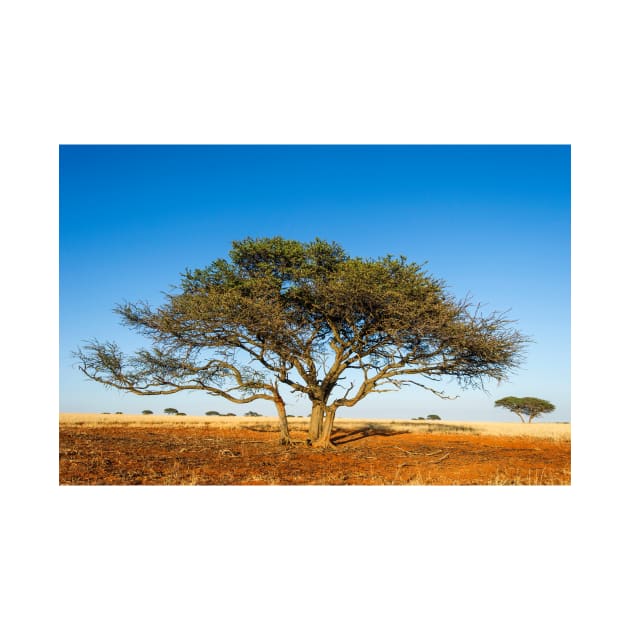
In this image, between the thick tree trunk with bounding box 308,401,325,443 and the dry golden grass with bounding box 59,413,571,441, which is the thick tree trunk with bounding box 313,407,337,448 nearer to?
the thick tree trunk with bounding box 308,401,325,443

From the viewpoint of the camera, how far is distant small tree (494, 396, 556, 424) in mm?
47062

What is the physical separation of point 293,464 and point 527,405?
133ft

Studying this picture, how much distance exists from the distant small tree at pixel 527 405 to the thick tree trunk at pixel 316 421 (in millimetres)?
35112

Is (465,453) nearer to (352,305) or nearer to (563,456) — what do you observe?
(563,456)

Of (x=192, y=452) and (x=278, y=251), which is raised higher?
(x=278, y=251)

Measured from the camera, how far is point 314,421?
683 inches

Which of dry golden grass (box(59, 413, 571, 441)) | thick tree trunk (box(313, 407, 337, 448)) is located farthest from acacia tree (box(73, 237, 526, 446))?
dry golden grass (box(59, 413, 571, 441))

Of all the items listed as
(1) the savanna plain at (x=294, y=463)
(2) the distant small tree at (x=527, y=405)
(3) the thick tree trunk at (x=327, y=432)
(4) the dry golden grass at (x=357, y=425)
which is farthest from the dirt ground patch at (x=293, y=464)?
(2) the distant small tree at (x=527, y=405)

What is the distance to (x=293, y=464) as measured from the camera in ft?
41.7

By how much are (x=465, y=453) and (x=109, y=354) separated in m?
11.8

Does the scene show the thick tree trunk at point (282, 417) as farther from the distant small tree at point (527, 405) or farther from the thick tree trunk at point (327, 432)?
the distant small tree at point (527, 405)

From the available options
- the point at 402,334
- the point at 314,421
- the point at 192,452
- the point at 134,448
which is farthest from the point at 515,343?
the point at 134,448

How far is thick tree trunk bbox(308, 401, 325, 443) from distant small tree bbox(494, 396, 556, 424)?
35.1m

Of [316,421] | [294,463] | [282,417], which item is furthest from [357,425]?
[294,463]
